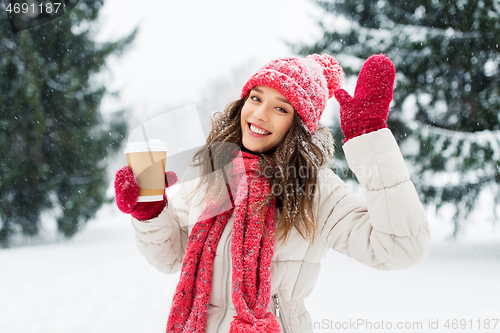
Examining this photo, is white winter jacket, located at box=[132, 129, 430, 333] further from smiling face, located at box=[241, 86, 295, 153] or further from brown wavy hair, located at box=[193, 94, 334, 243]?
smiling face, located at box=[241, 86, 295, 153]

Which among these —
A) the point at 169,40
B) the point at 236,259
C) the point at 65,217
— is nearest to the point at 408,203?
the point at 236,259

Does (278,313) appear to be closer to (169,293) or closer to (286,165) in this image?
(286,165)

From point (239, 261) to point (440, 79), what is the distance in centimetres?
432

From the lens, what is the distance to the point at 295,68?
49.6 inches

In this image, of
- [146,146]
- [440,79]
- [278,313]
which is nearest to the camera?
[146,146]

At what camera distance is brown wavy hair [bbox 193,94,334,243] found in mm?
1174

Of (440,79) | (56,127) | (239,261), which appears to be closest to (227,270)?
(239,261)

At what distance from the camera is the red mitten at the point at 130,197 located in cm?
103

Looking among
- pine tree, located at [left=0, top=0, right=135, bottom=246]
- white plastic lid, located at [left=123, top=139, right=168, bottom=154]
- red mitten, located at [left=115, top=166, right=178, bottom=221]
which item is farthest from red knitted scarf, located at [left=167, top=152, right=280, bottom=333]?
pine tree, located at [left=0, top=0, right=135, bottom=246]

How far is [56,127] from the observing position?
17.3 feet

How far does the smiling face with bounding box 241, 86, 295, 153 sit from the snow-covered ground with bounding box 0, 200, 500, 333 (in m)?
2.08

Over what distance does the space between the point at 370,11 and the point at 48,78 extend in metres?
4.89

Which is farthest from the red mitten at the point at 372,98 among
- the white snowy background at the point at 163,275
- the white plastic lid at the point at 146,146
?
the white snowy background at the point at 163,275

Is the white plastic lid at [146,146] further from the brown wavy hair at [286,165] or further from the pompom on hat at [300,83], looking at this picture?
the pompom on hat at [300,83]
